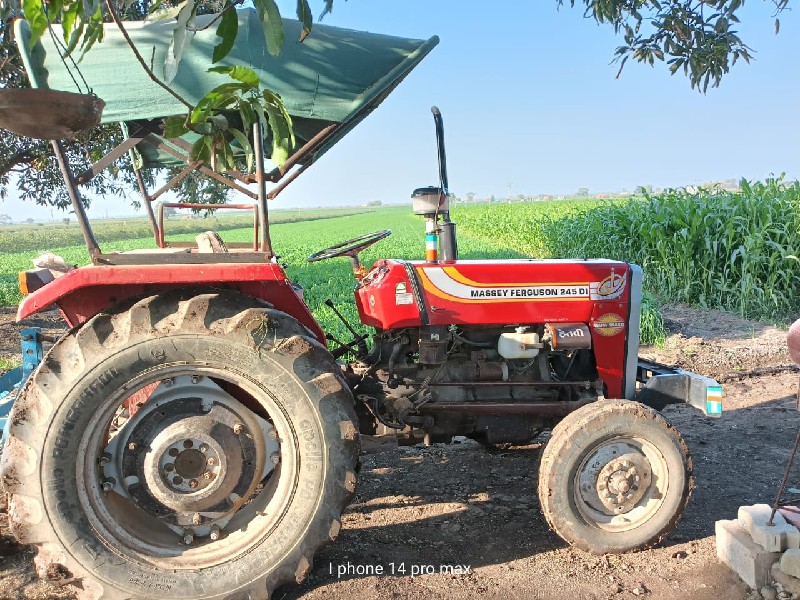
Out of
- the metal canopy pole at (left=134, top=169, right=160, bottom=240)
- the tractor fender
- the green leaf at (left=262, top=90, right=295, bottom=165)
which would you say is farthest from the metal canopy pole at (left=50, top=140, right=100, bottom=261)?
the metal canopy pole at (left=134, top=169, right=160, bottom=240)

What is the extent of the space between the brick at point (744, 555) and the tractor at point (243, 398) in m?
0.21

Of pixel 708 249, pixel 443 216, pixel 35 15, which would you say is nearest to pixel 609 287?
pixel 443 216

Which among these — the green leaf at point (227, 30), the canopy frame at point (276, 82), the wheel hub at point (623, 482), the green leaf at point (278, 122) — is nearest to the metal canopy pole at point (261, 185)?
the canopy frame at point (276, 82)

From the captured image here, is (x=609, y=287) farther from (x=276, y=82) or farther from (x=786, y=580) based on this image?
(x=276, y=82)

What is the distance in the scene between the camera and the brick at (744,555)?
270 cm

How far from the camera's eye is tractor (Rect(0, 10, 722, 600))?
2.51 meters

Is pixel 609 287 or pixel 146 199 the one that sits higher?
pixel 146 199

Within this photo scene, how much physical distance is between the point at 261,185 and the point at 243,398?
0.98 meters

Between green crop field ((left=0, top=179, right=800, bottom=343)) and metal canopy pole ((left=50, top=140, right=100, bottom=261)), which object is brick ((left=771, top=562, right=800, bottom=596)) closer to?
metal canopy pole ((left=50, top=140, right=100, bottom=261))

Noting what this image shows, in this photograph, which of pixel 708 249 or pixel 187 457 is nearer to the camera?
pixel 187 457

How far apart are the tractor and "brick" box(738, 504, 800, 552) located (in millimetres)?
292

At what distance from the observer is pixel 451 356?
341 centimetres

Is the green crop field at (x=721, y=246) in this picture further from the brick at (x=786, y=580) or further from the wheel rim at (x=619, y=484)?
the brick at (x=786, y=580)

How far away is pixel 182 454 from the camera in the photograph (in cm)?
269
